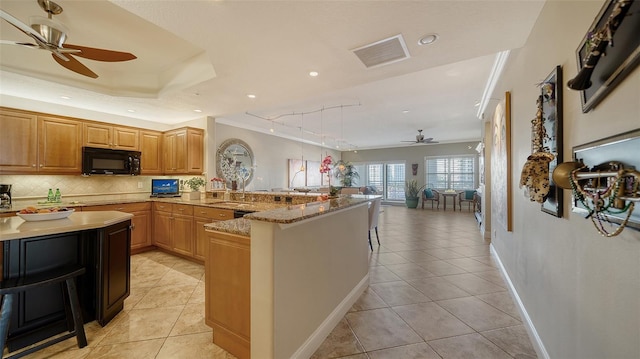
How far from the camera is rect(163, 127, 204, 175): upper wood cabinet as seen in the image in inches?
174

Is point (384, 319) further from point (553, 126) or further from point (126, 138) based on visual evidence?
point (126, 138)

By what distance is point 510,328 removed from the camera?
196cm

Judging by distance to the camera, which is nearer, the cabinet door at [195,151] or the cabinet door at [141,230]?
the cabinet door at [141,230]

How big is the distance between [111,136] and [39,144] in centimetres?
85

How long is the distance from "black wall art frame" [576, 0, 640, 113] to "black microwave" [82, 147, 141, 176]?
5.61 m

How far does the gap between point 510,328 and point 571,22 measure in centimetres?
223

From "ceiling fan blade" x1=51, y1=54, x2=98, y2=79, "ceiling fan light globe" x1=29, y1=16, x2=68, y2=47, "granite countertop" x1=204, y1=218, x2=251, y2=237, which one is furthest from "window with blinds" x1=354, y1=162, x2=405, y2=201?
"ceiling fan light globe" x1=29, y1=16, x2=68, y2=47

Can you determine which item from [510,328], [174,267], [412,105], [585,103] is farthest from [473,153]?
[174,267]

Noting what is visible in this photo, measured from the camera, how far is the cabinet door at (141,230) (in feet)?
12.7

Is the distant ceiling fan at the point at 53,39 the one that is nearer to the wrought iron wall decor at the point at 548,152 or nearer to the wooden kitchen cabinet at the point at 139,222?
the wooden kitchen cabinet at the point at 139,222

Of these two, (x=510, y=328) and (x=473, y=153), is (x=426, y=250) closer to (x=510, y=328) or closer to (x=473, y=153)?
(x=510, y=328)

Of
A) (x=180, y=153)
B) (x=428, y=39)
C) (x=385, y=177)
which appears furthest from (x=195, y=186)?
(x=385, y=177)

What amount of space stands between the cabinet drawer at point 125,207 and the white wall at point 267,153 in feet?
6.88

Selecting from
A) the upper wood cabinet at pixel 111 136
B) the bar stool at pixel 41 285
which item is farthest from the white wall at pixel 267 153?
the bar stool at pixel 41 285
